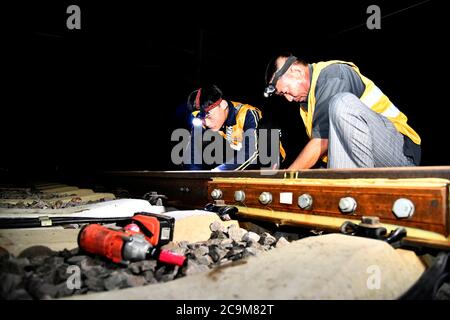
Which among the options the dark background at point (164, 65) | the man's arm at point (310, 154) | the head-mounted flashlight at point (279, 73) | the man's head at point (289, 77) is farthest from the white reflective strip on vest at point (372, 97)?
the dark background at point (164, 65)

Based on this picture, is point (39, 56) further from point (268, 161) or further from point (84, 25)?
point (268, 161)

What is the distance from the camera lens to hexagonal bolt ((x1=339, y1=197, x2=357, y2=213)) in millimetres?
1706

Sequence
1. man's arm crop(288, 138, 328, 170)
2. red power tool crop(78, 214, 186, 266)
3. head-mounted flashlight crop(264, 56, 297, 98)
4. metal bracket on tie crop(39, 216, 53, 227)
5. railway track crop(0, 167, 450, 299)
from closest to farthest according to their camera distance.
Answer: railway track crop(0, 167, 450, 299), red power tool crop(78, 214, 186, 266), metal bracket on tie crop(39, 216, 53, 227), man's arm crop(288, 138, 328, 170), head-mounted flashlight crop(264, 56, 297, 98)

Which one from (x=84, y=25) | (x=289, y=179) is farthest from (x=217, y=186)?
(x=84, y=25)

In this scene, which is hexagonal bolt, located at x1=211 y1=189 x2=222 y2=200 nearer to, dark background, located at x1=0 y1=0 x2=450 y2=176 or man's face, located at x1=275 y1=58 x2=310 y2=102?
man's face, located at x1=275 y1=58 x2=310 y2=102

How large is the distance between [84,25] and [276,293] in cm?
1184

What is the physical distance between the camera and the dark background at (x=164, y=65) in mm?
6940

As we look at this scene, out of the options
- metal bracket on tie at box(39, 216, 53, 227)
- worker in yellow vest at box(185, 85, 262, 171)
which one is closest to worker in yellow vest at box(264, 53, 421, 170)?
worker in yellow vest at box(185, 85, 262, 171)

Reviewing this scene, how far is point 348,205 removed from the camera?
1.70 metres

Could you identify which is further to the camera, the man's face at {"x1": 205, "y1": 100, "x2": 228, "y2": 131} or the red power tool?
the man's face at {"x1": 205, "y1": 100, "x2": 228, "y2": 131}

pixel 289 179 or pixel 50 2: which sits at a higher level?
pixel 50 2

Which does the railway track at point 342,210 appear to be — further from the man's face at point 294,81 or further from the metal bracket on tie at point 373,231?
the man's face at point 294,81

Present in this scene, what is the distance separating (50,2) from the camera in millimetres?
8805

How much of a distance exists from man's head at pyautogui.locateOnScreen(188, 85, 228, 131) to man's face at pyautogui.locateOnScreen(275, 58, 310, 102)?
71.5 inches
